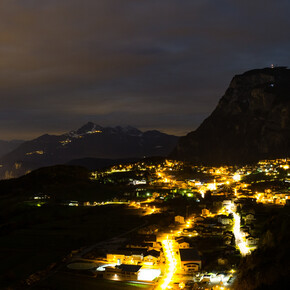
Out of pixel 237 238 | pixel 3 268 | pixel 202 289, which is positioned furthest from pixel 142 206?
pixel 202 289

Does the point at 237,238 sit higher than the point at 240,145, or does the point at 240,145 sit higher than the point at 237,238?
the point at 240,145

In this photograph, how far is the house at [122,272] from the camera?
88.1 feet

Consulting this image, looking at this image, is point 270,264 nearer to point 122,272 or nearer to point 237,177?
point 122,272

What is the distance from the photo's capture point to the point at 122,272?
27359mm

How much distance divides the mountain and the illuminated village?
47287 mm

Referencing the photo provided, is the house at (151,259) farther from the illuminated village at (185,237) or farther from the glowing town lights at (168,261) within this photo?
the glowing town lights at (168,261)

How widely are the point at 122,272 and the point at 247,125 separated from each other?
130m

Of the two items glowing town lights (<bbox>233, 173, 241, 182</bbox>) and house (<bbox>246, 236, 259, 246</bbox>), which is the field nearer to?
house (<bbox>246, 236, 259, 246</bbox>)

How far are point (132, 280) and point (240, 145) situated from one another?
126088 mm

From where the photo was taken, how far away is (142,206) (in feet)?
200

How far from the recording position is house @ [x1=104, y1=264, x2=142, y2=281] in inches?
1057

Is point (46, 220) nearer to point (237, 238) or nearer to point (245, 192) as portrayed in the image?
point (237, 238)

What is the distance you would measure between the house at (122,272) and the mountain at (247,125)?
104 metres

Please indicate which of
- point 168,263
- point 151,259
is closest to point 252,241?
point 168,263
